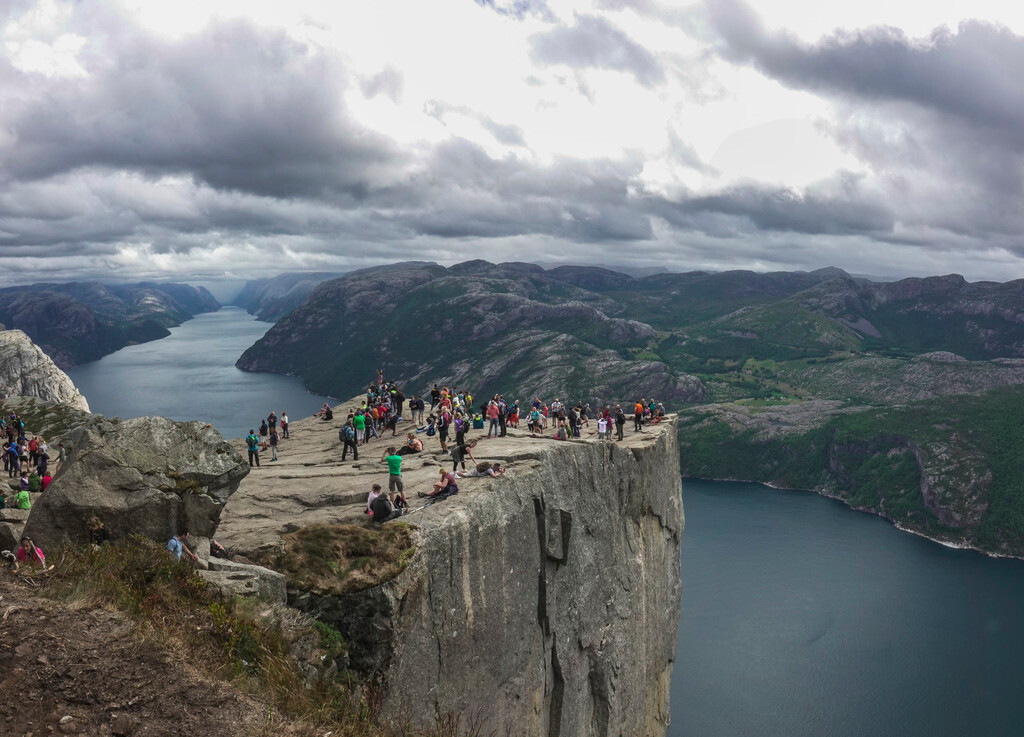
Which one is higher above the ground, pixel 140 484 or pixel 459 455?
pixel 140 484

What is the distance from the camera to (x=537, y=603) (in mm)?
31094

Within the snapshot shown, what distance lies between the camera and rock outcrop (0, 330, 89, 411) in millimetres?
162750

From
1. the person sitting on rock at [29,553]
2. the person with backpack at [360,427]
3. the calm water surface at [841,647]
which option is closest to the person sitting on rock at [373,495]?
the person sitting on rock at [29,553]

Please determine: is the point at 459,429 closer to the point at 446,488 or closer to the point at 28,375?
the point at 446,488

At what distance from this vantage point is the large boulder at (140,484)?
19109 mm

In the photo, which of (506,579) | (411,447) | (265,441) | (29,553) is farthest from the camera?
(265,441)

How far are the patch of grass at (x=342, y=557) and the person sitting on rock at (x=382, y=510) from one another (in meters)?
1.51

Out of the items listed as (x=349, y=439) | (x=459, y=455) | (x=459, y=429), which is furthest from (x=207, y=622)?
(x=349, y=439)

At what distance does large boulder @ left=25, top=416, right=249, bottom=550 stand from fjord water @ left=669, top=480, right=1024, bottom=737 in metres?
103

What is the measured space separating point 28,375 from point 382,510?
188 m

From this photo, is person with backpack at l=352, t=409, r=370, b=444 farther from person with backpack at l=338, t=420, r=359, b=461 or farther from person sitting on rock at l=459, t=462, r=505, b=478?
person sitting on rock at l=459, t=462, r=505, b=478

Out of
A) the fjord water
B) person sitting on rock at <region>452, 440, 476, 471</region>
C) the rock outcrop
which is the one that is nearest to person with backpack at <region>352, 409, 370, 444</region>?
person sitting on rock at <region>452, 440, 476, 471</region>

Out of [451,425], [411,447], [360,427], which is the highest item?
[451,425]

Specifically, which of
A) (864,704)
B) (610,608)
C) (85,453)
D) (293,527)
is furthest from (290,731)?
(864,704)
